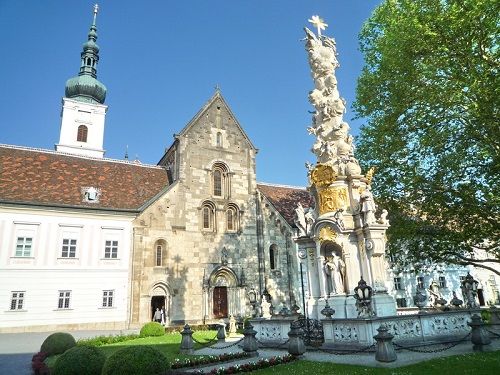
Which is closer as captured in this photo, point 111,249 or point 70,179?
point 111,249

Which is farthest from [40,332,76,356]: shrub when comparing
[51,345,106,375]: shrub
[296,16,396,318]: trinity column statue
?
[296,16,396,318]: trinity column statue

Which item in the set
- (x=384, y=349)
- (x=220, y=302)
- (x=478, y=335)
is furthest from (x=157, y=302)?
(x=478, y=335)

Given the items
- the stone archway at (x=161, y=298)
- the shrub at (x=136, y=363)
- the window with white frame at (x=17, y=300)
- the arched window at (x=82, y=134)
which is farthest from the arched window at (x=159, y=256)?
the arched window at (x=82, y=134)

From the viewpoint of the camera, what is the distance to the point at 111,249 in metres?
31.3

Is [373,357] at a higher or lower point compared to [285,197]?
lower

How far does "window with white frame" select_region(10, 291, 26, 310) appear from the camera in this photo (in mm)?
27438

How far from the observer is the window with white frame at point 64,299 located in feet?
94.5

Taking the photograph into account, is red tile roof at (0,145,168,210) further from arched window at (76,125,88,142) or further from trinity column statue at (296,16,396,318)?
trinity column statue at (296,16,396,318)

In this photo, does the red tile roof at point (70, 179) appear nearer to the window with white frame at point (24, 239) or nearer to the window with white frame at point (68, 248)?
the window with white frame at point (24, 239)

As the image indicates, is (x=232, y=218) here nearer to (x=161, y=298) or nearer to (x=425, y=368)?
(x=161, y=298)

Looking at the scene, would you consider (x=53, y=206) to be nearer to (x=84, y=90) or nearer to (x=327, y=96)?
(x=327, y=96)

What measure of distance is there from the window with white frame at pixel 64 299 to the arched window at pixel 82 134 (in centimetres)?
3072

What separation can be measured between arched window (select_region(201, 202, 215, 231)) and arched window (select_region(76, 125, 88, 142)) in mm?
28319

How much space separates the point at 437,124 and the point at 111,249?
25.4 meters
